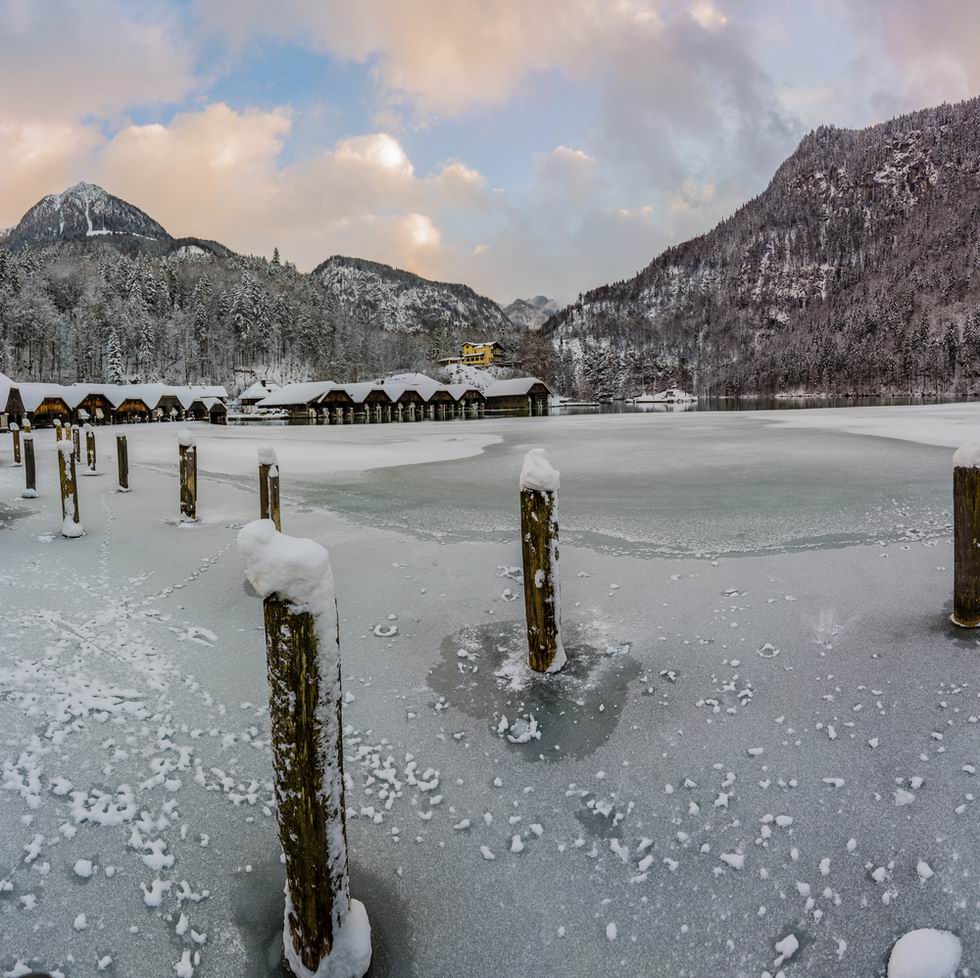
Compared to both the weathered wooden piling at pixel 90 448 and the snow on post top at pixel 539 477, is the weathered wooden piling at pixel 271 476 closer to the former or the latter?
the snow on post top at pixel 539 477

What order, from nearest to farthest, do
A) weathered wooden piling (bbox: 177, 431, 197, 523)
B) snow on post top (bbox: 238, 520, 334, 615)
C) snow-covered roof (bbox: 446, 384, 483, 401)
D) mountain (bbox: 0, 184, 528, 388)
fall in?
snow on post top (bbox: 238, 520, 334, 615) < weathered wooden piling (bbox: 177, 431, 197, 523) < snow-covered roof (bbox: 446, 384, 483, 401) < mountain (bbox: 0, 184, 528, 388)

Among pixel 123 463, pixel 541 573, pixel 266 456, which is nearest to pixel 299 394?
pixel 123 463

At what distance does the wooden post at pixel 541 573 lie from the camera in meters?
4.73

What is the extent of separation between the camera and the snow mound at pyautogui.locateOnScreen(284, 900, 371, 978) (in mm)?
2367

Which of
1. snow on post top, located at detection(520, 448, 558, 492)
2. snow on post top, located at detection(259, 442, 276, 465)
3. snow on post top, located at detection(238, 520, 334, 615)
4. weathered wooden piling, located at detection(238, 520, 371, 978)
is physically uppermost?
snow on post top, located at detection(259, 442, 276, 465)

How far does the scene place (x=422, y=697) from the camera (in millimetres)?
4453

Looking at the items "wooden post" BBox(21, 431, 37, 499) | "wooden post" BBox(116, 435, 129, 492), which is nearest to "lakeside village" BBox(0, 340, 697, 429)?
"wooden post" BBox(21, 431, 37, 499)

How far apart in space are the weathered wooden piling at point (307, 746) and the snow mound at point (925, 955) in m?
2.11

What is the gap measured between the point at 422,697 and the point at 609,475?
38.6 ft

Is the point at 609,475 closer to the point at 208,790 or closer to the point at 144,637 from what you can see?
the point at 144,637

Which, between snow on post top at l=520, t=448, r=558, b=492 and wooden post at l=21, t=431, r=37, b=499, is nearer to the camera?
snow on post top at l=520, t=448, r=558, b=492

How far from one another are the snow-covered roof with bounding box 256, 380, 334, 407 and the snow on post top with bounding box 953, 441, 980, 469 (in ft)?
227

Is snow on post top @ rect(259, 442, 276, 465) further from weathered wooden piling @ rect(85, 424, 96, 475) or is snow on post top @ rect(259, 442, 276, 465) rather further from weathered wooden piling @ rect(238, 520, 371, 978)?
weathered wooden piling @ rect(85, 424, 96, 475)

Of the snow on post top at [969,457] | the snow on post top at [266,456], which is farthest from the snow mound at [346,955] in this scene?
the snow on post top at [266,456]
